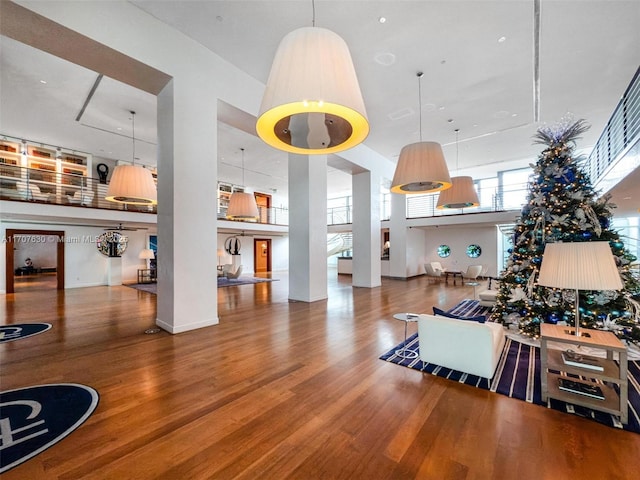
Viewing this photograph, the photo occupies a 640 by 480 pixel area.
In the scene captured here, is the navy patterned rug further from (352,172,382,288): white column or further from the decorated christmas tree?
(352,172,382,288): white column

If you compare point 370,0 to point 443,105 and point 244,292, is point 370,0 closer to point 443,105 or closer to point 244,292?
point 443,105

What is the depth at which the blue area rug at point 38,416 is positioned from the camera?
6.19 ft

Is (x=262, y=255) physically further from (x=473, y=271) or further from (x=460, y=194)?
(x=460, y=194)

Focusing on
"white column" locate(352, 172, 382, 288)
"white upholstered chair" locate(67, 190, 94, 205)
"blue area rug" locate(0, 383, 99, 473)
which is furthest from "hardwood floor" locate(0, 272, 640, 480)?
"white upholstered chair" locate(67, 190, 94, 205)

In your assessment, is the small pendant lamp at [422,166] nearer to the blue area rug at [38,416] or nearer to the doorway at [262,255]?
the blue area rug at [38,416]

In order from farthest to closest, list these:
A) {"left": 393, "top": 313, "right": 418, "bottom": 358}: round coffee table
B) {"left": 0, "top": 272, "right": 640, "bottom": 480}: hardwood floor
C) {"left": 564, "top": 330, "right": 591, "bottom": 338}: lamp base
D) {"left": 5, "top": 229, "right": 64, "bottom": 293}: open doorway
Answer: {"left": 5, "top": 229, "right": 64, "bottom": 293}: open doorway < {"left": 393, "top": 313, "right": 418, "bottom": 358}: round coffee table < {"left": 564, "top": 330, "right": 591, "bottom": 338}: lamp base < {"left": 0, "top": 272, "right": 640, "bottom": 480}: hardwood floor

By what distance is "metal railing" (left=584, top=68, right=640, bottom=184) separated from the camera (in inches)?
195

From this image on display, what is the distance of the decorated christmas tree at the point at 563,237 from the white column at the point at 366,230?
511 cm

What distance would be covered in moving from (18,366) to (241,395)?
9.35ft

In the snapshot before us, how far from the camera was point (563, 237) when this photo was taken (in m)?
3.96

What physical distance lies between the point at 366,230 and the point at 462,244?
19.9ft

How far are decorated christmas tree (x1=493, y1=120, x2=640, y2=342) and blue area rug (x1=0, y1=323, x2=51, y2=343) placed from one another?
25.3 ft

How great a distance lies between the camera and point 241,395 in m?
2.59

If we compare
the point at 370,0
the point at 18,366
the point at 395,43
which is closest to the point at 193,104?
the point at 370,0
